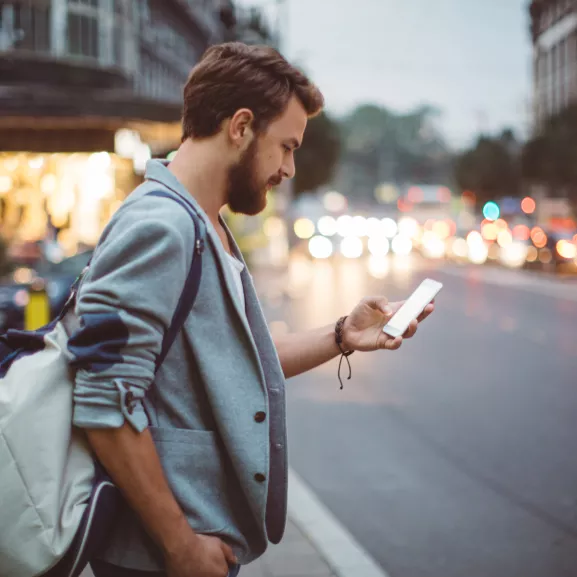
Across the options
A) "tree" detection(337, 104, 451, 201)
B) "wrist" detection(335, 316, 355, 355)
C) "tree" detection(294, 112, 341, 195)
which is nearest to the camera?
"wrist" detection(335, 316, 355, 355)

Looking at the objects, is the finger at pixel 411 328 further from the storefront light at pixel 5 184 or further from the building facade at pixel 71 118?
the storefront light at pixel 5 184

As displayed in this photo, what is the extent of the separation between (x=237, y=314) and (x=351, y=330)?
0.61 meters

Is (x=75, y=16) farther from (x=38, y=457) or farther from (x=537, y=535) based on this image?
(x=38, y=457)

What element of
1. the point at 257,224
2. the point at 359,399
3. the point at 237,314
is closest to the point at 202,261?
the point at 237,314

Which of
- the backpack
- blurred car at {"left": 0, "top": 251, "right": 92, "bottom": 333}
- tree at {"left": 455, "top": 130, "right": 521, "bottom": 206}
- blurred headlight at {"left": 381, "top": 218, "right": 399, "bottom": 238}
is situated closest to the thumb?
the backpack

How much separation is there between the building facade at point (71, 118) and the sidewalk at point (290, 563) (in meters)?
12.3

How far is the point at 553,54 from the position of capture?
71.1 meters

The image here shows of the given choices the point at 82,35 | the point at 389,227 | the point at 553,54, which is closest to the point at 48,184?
the point at 82,35

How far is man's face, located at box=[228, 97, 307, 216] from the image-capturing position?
1.99 meters

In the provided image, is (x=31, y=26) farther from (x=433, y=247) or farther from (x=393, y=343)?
(x=393, y=343)

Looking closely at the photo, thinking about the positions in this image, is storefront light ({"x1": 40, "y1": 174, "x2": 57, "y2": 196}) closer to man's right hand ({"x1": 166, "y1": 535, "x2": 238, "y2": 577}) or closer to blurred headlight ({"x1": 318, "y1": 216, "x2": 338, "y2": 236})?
blurred headlight ({"x1": 318, "y1": 216, "x2": 338, "y2": 236})

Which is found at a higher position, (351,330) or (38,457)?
(351,330)

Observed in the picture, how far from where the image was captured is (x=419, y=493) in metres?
6.38

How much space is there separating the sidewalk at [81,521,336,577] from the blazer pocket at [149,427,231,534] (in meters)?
2.64
